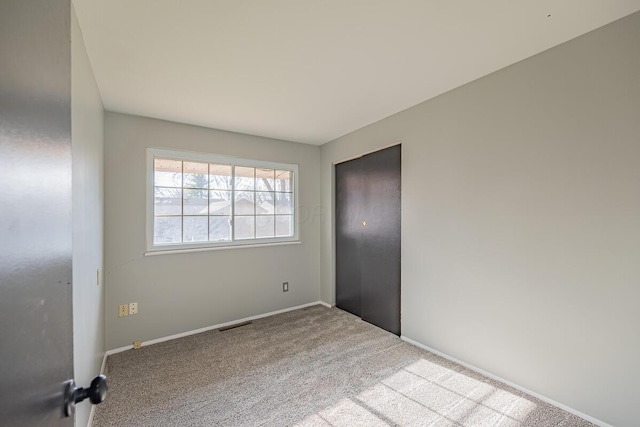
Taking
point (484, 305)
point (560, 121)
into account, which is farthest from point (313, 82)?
point (484, 305)

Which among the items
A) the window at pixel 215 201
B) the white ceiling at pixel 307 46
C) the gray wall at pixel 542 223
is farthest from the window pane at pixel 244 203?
the gray wall at pixel 542 223

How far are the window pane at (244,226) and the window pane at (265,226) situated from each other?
0.27 feet

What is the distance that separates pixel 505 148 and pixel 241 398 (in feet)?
8.83

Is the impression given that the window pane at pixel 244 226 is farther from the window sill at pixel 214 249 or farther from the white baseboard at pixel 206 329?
the white baseboard at pixel 206 329

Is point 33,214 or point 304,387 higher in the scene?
point 33,214

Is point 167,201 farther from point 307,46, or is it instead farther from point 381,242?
point 381,242

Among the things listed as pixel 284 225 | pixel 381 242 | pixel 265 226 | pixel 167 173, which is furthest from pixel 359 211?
pixel 167 173

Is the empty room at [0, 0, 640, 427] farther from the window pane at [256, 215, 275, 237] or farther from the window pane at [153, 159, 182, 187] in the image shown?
the window pane at [256, 215, 275, 237]

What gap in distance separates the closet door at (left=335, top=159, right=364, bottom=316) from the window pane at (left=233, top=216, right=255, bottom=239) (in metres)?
1.18

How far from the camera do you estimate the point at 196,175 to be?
125 inches

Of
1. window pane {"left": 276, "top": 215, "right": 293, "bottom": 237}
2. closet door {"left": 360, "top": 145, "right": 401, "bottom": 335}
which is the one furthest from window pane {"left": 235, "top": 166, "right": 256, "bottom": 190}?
closet door {"left": 360, "top": 145, "right": 401, "bottom": 335}

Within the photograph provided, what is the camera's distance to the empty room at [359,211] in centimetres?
63

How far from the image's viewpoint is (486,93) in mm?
2188

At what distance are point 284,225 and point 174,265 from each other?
1.45 meters
